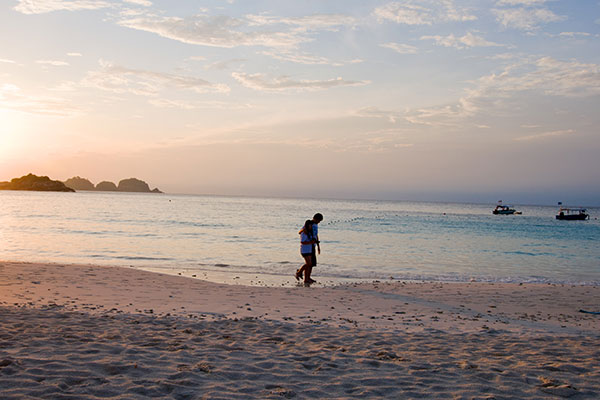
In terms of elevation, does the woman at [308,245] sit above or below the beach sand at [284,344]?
above

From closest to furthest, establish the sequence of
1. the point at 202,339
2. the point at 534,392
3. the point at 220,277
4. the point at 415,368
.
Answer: the point at 534,392, the point at 415,368, the point at 202,339, the point at 220,277

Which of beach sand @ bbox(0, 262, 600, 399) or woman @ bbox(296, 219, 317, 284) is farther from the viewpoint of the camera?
woman @ bbox(296, 219, 317, 284)

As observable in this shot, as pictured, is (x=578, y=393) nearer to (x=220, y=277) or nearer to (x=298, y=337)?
(x=298, y=337)

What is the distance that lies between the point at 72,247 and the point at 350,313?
19.1 meters

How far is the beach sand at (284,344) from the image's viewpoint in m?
4.85

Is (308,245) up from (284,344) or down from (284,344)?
up

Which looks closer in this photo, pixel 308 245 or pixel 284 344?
pixel 284 344

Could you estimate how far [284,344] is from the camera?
6.64m

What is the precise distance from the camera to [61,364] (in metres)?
5.19

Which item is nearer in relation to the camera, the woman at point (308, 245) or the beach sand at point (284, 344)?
the beach sand at point (284, 344)

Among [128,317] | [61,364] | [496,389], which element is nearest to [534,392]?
[496,389]

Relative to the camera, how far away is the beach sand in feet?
15.9

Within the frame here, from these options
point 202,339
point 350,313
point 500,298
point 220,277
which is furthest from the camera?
point 220,277

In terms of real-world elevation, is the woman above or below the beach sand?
above
